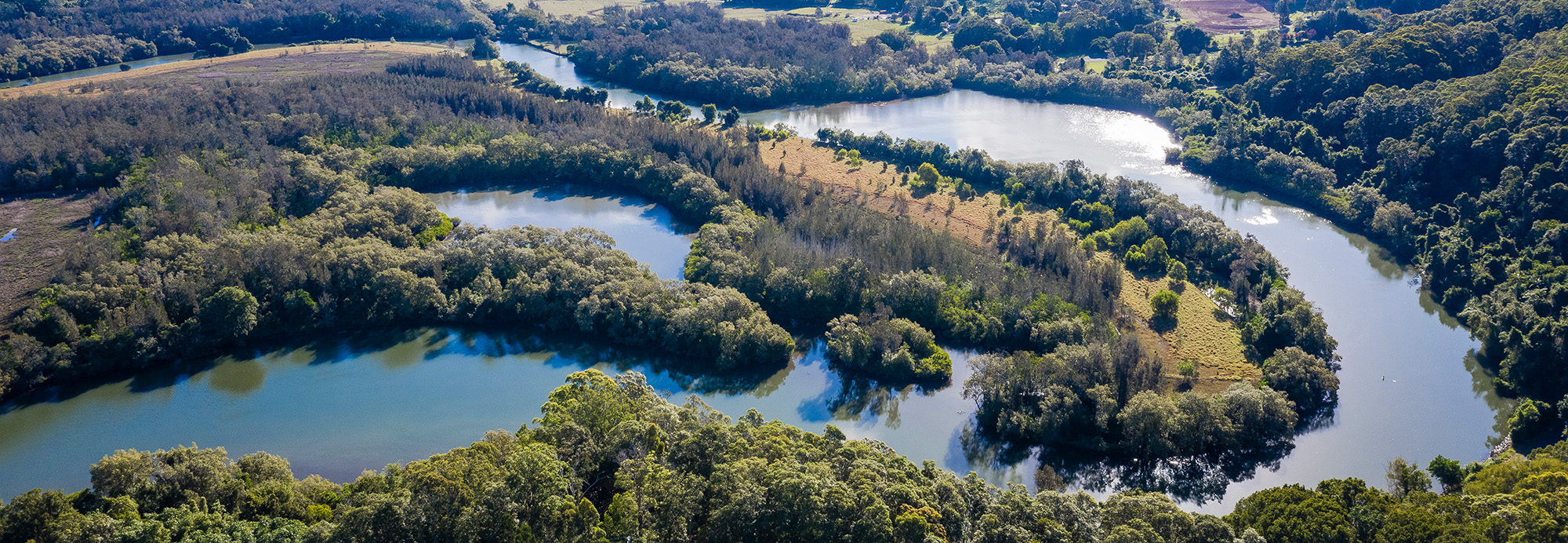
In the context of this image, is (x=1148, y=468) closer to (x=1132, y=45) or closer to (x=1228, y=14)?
(x=1132, y=45)

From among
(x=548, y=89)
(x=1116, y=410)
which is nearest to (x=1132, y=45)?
(x=548, y=89)

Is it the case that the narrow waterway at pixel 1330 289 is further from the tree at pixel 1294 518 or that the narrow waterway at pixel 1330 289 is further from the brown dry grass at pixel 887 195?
the brown dry grass at pixel 887 195

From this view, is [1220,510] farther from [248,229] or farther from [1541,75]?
[248,229]

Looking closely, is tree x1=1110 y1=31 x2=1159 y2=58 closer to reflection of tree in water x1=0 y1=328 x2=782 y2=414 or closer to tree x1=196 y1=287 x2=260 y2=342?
reflection of tree in water x1=0 y1=328 x2=782 y2=414

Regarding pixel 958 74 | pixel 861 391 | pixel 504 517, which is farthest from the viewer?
pixel 958 74

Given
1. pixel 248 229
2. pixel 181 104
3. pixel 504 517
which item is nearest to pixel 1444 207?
pixel 504 517

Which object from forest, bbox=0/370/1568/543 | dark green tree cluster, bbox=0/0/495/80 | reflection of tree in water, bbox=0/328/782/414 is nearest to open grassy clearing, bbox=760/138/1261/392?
forest, bbox=0/370/1568/543
